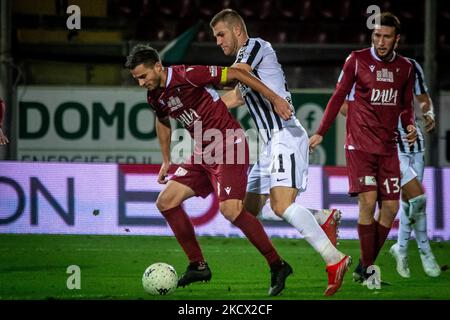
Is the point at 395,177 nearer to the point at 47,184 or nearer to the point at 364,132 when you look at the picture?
the point at 364,132

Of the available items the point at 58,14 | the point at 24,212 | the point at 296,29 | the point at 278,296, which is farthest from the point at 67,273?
the point at 296,29

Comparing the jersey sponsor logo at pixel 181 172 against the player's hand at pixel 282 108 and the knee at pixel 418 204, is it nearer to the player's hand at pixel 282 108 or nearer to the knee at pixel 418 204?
the player's hand at pixel 282 108

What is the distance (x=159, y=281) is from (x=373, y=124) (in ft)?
6.37

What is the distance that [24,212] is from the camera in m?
11.1

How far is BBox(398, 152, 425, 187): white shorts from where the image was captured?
7.80 meters

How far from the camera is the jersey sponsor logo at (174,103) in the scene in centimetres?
670

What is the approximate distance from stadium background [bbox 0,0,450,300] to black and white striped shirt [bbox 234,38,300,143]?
4.44m

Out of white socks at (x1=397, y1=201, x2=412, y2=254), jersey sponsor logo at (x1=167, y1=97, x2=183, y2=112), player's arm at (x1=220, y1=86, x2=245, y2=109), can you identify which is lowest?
white socks at (x1=397, y1=201, x2=412, y2=254)

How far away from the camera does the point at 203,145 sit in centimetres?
682

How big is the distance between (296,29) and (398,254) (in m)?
9.11

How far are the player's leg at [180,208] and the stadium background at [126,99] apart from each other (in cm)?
411

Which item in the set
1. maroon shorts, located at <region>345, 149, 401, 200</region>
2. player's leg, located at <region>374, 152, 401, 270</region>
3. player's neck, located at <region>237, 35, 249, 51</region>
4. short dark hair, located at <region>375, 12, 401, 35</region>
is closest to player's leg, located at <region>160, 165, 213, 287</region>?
player's neck, located at <region>237, 35, 249, 51</region>

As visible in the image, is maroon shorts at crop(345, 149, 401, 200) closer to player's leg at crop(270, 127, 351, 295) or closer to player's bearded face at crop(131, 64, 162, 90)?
player's leg at crop(270, 127, 351, 295)

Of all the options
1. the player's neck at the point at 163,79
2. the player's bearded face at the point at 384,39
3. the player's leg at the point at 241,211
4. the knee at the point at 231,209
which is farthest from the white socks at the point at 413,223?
the player's neck at the point at 163,79
